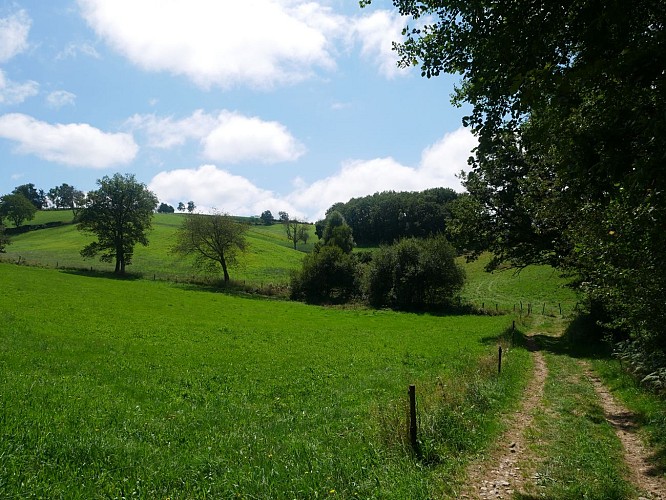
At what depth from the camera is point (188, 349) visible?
2041 cm

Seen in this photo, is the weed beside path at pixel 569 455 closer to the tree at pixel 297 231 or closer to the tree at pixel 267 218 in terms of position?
the tree at pixel 297 231

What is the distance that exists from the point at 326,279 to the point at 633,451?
47775 millimetres

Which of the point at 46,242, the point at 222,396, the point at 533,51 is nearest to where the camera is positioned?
the point at 533,51

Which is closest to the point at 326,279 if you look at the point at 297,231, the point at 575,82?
the point at 575,82

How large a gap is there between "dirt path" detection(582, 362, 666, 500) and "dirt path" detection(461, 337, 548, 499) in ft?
6.29

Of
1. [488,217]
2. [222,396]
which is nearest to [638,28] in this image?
[222,396]

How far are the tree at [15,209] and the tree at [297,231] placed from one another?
2788 inches

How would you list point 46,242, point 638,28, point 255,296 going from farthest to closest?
point 46,242
point 255,296
point 638,28

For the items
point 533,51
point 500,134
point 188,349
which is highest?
point 533,51

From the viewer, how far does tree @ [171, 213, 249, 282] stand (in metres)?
63.2

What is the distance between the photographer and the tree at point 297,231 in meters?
129

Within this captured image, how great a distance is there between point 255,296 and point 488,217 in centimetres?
3458

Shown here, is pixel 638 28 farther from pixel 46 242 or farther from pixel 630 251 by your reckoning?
pixel 46 242

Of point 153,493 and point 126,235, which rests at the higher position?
point 126,235
